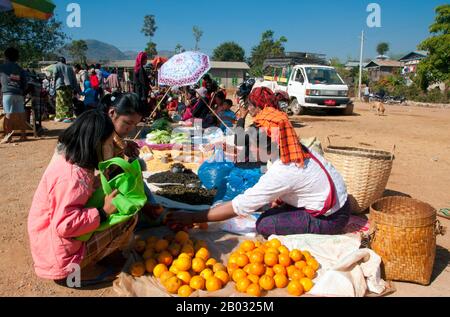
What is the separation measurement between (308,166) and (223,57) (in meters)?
73.5

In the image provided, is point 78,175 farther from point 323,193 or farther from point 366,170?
point 366,170

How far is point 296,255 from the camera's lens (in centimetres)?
279

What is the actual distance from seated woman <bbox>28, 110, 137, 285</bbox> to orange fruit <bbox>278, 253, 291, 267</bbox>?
1245 mm

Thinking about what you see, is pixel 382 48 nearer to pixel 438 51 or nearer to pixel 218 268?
pixel 438 51

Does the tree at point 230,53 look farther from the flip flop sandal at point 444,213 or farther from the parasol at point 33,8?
the flip flop sandal at point 444,213

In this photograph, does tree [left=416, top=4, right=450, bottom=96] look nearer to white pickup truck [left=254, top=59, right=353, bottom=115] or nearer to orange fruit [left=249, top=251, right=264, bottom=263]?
white pickup truck [left=254, top=59, right=353, bottom=115]

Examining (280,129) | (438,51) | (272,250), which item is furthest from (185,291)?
(438,51)

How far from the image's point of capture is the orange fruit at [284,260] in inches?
107

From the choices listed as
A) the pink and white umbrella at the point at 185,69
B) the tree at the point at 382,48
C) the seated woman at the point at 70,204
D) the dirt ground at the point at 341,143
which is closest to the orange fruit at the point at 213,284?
the dirt ground at the point at 341,143

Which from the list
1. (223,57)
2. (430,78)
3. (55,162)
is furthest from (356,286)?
(223,57)

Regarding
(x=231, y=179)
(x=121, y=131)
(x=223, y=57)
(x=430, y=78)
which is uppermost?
(x=223, y=57)

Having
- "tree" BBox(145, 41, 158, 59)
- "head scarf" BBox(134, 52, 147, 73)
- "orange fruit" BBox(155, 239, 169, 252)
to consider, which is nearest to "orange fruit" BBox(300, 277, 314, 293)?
"orange fruit" BBox(155, 239, 169, 252)

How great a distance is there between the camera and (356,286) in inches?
99.6
